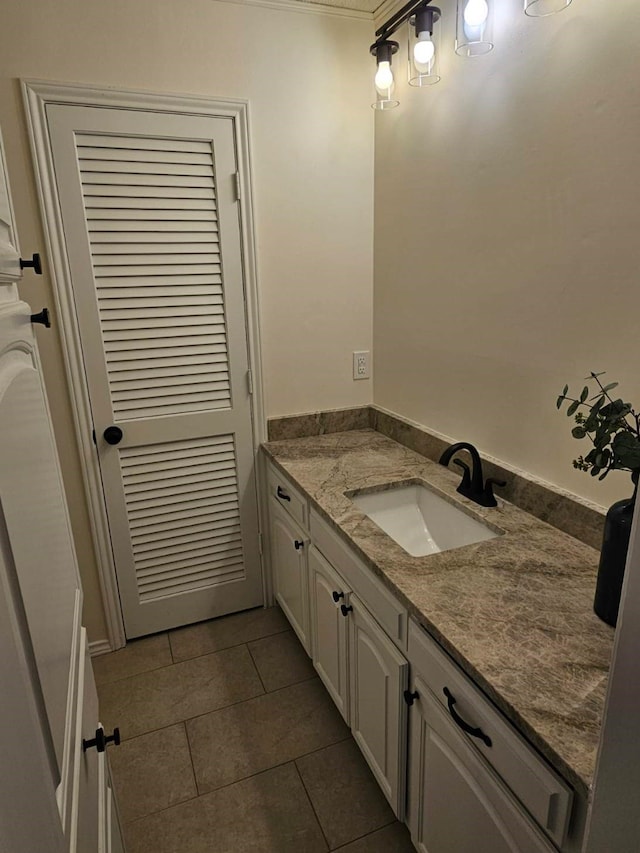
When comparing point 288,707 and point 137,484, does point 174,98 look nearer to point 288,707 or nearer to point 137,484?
point 137,484

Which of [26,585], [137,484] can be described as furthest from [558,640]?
[137,484]

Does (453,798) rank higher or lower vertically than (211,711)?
higher

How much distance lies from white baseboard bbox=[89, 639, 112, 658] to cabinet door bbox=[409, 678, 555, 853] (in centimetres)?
152

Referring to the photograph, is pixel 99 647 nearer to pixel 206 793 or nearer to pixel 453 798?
pixel 206 793

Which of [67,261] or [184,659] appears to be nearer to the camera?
[67,261]

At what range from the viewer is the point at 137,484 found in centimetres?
218

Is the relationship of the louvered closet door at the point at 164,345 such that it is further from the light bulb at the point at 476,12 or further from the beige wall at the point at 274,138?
the light bulb at the point at 476,12

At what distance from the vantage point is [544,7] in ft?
3.98

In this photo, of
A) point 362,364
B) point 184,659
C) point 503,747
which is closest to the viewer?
point 503,747

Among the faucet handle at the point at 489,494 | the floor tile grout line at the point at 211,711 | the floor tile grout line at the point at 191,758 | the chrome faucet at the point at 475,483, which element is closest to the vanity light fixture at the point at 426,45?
the chrome faucet at the point at 475,483

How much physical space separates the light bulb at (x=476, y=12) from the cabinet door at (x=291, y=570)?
1705 mm

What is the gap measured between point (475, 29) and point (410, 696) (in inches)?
71.3

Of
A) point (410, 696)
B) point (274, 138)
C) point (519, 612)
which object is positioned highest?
point (274, 138)

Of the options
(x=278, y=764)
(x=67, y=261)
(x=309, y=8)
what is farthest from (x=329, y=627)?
(x=309, y=8)
